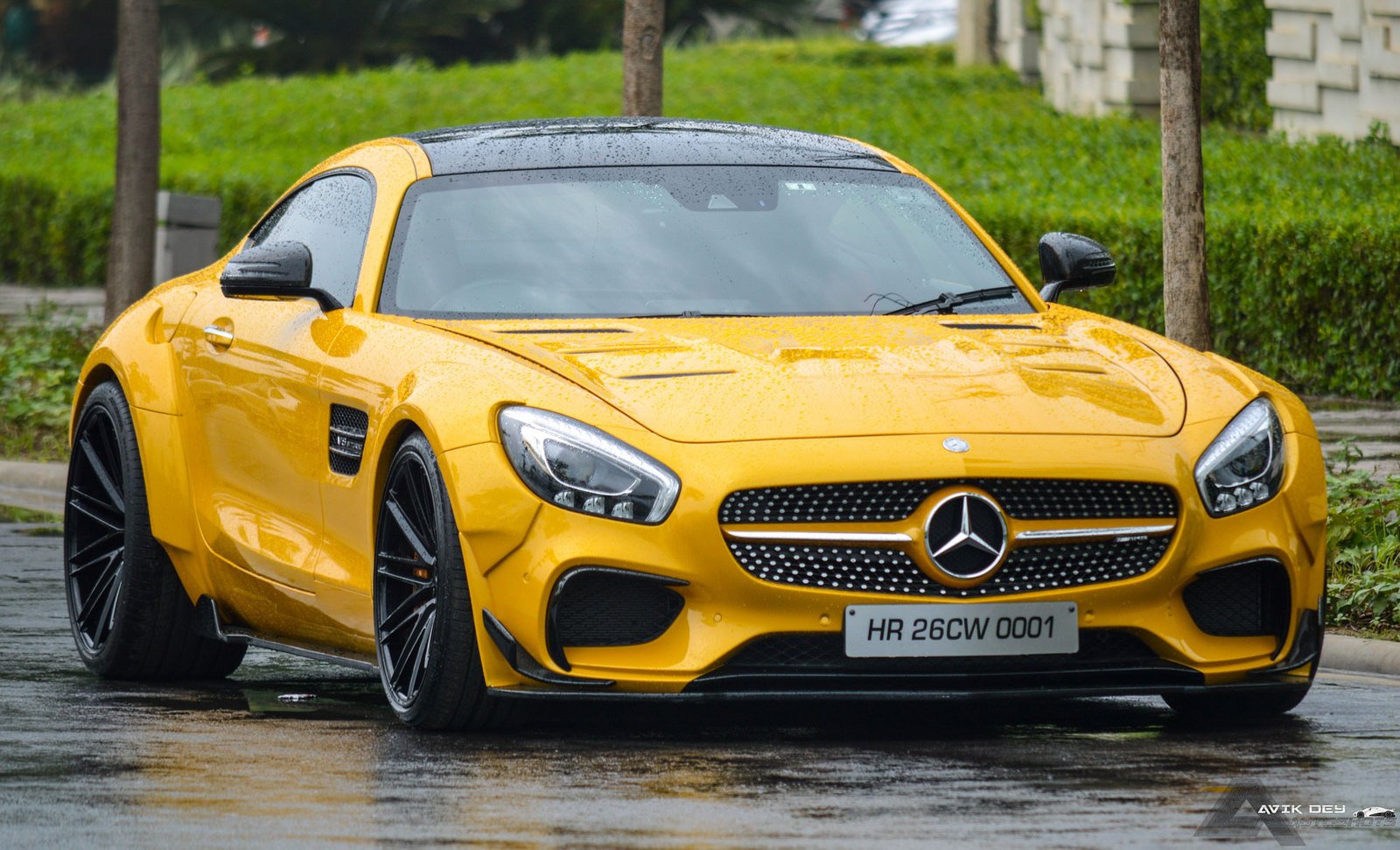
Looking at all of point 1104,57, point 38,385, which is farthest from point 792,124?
point 38,385

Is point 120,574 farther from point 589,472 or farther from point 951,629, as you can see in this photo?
point 951,629

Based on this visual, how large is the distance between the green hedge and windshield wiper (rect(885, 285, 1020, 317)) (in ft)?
26.4

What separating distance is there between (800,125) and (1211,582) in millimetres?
21241

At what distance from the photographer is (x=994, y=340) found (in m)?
6.88

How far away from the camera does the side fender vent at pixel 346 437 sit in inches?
271

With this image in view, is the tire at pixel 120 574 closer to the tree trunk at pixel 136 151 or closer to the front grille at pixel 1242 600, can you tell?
the front grille at pixel 1242 600

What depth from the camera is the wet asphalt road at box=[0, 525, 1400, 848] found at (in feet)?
17.7

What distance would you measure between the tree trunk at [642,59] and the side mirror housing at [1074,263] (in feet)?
23.0

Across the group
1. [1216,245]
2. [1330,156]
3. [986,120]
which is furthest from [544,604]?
[986,120]

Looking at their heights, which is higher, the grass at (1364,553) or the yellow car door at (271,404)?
the yellow car door at (271,404)

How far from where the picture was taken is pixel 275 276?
288 inches

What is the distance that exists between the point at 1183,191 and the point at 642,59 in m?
3.94

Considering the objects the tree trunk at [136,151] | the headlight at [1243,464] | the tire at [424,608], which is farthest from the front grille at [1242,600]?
the tree trunk at [136,151]

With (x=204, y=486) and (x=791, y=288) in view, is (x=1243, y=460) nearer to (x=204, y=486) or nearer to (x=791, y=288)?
(x=791, y=288)
